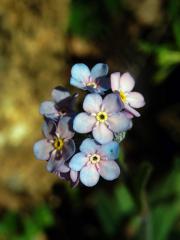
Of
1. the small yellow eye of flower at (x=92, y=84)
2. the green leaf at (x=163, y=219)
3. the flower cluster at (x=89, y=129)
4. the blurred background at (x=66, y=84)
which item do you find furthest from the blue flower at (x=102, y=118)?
the green leaf at (x=163, y=219)

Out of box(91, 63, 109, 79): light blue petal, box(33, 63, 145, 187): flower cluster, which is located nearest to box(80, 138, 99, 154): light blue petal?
box(33, 63, 145, 187): flower cluster

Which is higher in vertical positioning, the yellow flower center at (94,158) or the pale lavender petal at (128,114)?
the pale lavender petal at (128,114)

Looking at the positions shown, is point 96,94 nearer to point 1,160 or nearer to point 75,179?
point 75,179

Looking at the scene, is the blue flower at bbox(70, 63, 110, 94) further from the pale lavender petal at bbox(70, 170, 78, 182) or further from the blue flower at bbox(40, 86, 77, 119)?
the pale lavender petal at bbox(70, 170, 78, 182)

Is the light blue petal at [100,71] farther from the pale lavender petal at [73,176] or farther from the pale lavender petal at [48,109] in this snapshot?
the pale lavender petal at [73,176]

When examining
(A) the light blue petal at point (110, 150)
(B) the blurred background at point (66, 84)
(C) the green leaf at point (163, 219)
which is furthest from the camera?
(B) the blurred background at point (66, 84)

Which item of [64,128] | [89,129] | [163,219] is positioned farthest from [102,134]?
[163,219]

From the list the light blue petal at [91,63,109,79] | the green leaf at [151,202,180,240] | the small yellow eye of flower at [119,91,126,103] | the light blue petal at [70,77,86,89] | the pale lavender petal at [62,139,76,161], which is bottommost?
the green leaf at [151,202,180,240]
